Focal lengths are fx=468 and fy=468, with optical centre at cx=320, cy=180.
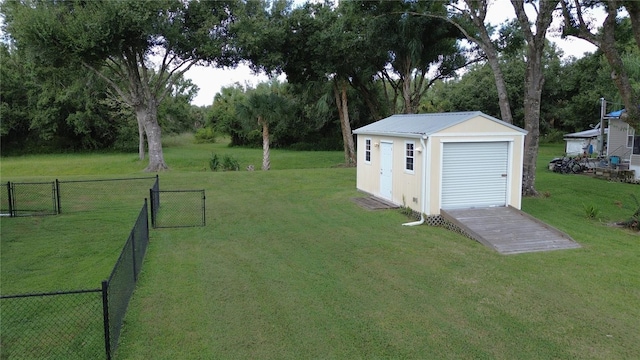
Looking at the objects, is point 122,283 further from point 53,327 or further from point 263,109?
point 263,109

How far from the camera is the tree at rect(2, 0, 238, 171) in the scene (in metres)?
18.6

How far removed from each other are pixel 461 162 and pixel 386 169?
9.01 ft

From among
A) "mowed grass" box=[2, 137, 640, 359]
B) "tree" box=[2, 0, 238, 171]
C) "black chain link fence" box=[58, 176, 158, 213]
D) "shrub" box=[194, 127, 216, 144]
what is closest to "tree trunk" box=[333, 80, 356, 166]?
"tree" box=[2, 0, 238, 171]

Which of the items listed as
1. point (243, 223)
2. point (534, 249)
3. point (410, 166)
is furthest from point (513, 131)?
point (243, 223)

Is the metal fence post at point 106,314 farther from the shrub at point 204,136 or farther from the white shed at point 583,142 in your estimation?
the shrub at point 204,136

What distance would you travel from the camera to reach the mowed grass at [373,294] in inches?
212

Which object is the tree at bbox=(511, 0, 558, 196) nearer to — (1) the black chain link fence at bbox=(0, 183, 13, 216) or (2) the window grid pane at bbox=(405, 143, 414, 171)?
(2) the window grid pane at bbox=(405, 143, 414, 171)

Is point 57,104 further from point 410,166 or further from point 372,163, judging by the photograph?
point 410,166

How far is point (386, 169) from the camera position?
44.9ft

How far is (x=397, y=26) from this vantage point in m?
21.0

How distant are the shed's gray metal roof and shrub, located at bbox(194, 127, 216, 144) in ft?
132

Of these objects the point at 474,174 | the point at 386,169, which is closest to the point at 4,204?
the point at 386,169

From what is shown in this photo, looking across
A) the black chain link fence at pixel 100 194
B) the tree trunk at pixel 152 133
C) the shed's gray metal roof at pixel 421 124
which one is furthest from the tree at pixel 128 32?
the shed's gray metal roof at pixel 421 124

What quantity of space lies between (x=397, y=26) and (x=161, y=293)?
17.5 meters
